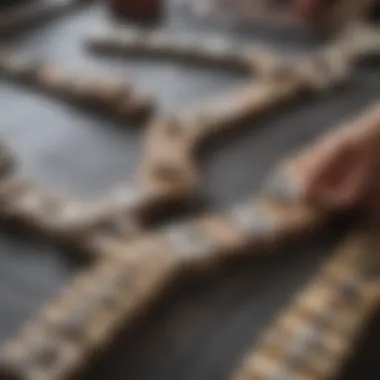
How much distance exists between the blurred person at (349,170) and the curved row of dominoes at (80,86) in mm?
330

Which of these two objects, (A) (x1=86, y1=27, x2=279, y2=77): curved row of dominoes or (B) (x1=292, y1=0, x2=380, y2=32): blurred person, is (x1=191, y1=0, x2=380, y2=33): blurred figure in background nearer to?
(B) (x1=292, y1=0, x2=380, y2=32): blurred person

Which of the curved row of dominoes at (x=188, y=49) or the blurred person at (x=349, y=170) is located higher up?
the curved row of dominoes at (x=188, y=49)

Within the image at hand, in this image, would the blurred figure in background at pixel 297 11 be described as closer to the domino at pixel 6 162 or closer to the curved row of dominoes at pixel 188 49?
the curved row of dominoes at pixel 188 49

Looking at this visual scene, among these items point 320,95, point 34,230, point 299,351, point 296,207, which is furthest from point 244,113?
point 299,351

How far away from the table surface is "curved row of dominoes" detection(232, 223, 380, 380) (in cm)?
2

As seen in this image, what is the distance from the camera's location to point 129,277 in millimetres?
857

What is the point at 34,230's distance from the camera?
0.95 meters

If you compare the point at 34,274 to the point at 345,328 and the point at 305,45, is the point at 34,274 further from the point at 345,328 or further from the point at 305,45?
the point at 305,45

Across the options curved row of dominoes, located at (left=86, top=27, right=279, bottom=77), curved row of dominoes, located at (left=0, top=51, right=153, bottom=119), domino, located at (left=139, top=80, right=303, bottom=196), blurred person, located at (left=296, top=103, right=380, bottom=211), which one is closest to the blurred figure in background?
curved row of dominoes, located at (left=86, top=27, right=279, bottom=77)

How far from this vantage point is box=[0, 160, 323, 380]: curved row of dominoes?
754 millimetres

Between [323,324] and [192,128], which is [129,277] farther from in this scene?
[192,128]

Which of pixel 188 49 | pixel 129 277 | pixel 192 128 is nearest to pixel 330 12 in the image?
pixel 188 49

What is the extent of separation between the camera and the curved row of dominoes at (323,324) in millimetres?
752

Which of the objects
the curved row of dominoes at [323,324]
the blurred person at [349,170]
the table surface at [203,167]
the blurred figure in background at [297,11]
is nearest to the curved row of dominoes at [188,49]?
the table surface at [203,167]
